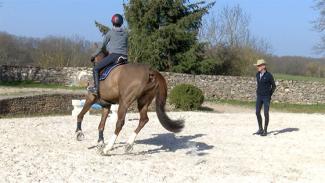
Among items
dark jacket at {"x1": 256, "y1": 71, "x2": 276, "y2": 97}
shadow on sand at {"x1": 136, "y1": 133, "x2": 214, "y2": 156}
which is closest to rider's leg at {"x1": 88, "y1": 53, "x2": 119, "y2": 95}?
shadow on sand at {"x1": 136, "y1": 133, "x2": 214, "y2": 156}

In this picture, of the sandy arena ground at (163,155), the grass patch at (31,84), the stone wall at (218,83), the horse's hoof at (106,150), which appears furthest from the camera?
the stone wall at (218,83)

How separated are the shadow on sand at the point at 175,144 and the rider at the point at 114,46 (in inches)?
66.8

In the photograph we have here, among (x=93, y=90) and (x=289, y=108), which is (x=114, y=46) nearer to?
(x=93, y=90)

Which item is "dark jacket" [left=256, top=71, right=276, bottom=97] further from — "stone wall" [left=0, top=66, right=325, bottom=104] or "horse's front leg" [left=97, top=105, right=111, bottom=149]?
"stone wall" [left=0, top=66, right=325, bottom=104]

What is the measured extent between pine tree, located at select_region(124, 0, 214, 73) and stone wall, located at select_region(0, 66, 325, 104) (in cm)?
353

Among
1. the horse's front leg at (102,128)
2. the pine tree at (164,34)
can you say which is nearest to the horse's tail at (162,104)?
the horse's front leg at (102,128)

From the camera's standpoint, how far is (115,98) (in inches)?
379

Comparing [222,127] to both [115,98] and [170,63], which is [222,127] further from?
[170,63]

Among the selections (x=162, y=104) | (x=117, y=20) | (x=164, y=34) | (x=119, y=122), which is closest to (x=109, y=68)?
(x=117, y=20)

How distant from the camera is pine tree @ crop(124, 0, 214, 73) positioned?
37.9 m

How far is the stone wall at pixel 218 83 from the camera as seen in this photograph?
3500 cm

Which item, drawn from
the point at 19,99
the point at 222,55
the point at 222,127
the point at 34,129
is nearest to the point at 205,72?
the point at 222,55

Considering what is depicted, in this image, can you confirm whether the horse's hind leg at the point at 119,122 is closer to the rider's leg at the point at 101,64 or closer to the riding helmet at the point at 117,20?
the rider's leg at the point at 101,64

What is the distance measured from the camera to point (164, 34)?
38.1 meters
